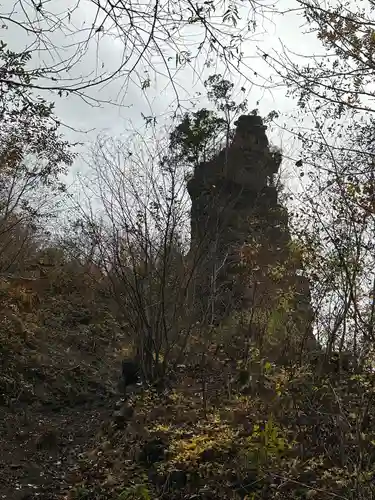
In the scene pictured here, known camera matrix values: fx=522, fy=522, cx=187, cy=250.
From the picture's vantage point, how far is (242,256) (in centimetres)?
838

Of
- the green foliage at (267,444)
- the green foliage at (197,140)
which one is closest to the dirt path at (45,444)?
the green foliage at (267,444)

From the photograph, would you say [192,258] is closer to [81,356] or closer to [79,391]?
[79,391]

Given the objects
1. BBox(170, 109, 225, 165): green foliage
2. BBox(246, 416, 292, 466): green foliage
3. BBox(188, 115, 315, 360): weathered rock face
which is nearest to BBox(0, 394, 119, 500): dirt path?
BBox(246, 416, 292, 466): green foliage

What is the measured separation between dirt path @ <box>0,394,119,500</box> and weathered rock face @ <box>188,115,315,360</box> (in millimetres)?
2530

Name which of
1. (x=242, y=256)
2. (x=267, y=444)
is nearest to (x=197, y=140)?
(x=242, y=256)

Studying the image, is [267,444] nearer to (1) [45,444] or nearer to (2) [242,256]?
(1) [45,444]

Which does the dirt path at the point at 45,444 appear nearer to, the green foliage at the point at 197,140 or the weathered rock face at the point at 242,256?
the weathered rock face at the point at 242,256

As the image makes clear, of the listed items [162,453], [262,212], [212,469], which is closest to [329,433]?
[212,469]

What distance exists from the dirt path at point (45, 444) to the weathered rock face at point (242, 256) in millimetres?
2530

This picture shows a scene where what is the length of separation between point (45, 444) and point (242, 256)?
398 cm

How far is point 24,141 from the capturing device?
8.50m

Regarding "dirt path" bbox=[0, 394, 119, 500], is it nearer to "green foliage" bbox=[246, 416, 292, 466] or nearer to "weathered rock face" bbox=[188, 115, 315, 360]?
"green foliage" bbox=[246, 416, 292, 466]

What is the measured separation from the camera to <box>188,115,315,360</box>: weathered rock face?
7.34 metres

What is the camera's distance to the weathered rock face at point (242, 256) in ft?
24.1
